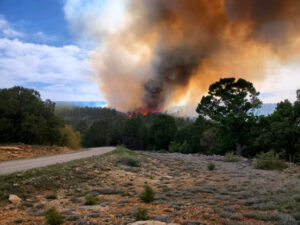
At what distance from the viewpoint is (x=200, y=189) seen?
9359mm

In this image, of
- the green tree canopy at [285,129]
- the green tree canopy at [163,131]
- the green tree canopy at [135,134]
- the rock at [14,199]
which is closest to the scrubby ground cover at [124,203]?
the rock at [14,199]

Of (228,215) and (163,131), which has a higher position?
(163,131)

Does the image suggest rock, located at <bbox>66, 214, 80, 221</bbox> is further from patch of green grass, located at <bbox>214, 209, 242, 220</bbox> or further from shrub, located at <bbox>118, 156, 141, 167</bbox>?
shrub, located at <bbox>118, 156, 141, 167</bbox>

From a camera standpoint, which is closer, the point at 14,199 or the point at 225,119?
the point at 14,199

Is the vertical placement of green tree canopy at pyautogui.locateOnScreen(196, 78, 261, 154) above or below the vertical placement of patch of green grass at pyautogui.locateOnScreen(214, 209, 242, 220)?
above

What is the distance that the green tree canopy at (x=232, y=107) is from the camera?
1021 inches

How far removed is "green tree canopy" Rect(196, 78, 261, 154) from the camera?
25.9m

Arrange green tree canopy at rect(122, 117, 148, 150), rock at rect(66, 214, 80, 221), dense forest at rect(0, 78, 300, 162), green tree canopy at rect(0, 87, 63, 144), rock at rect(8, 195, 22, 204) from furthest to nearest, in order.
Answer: green tree canopy at rect(122, 117, 148, 150) < dense forest at rect(0, 78, 300, 162) < green tree canopy at rect(0, 87, 63, 144) < rock at rect(8, 195, 22, 204) < rock at rect(66, 214, 80, 221)

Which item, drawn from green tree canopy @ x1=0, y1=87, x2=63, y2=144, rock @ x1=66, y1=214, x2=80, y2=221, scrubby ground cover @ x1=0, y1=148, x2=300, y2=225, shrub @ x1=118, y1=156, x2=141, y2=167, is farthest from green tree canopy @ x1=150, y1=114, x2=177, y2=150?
rock @ x1=66, y1=214, x2=80, y2=221

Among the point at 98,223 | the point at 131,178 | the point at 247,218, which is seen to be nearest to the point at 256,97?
the point at 131,178

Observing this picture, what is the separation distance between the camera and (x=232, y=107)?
2670 centimetres

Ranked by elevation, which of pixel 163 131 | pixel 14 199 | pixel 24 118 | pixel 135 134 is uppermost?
pixel 163 131

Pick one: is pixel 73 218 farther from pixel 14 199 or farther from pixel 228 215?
pixel 228 215

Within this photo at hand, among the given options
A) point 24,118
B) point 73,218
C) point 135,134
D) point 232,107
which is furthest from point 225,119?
point 135,134
